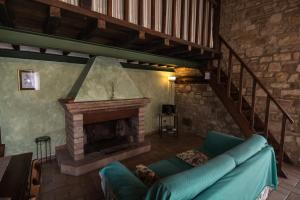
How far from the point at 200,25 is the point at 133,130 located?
289cm

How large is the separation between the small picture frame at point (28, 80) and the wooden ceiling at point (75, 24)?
1.62ft

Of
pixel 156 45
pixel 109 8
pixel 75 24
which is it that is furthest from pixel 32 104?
pixel 156 45

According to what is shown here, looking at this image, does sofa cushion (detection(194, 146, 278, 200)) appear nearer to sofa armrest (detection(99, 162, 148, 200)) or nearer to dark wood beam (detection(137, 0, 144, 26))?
sofa armrest (detection(99, 162, 148, 200))

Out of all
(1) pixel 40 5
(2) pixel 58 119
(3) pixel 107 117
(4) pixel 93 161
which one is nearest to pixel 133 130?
(3) pixel 107 117

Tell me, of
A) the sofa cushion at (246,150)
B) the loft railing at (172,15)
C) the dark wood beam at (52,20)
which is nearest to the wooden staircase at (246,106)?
the loft railing at (172,15)

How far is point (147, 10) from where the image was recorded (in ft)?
8.13

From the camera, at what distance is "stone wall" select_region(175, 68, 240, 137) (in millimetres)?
4398

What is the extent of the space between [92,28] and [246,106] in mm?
3642

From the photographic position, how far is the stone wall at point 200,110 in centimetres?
440

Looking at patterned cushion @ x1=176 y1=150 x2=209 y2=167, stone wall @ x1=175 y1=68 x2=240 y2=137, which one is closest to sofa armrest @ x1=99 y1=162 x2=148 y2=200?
patterned cushion @ x1=176 y1=150 x2=209 y2=167

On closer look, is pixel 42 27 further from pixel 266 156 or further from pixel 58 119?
pixel 266 156

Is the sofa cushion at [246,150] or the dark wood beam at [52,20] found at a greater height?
the dark wood beam at [52,20]

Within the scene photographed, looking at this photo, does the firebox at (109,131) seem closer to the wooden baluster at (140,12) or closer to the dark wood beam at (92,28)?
the dark wood beam at (92,28)

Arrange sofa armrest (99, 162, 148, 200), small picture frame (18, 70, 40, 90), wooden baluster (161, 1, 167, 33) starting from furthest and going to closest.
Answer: small picture frame (18, 70, 40, 90), wooden baluster (161, 1, 167, 33), sofa armrest (99, 162, 148, 200)
